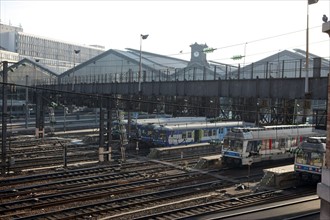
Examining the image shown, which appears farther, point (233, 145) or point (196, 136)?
point (196, 136)

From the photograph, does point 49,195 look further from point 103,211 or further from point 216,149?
point 216,149

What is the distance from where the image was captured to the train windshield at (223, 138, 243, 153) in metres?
26.1

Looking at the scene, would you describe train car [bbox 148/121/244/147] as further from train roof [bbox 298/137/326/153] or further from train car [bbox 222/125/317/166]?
train roof [bbox 298/137/326/153]

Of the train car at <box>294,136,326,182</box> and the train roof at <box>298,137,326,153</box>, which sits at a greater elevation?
the train roof at <box>298,137,326,153</box>

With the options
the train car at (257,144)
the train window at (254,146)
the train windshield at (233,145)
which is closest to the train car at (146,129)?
the train windshield at (233,145)

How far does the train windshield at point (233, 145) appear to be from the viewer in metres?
26.1

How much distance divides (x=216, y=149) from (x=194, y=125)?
314 cm

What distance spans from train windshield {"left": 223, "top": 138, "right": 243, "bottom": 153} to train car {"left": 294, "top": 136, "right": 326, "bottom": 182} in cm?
482

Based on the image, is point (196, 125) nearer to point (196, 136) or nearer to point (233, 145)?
point (196, 136)

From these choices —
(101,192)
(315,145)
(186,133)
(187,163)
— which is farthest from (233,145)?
(101,192)

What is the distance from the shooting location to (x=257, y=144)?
26578 mm

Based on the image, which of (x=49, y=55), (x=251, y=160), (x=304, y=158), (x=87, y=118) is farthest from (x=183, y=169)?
(x=49, y=55)

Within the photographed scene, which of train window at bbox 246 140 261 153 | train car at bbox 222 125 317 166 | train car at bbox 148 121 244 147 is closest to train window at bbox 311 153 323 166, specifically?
train car at bbox 222 125 317 166

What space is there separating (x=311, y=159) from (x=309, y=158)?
146 mm
